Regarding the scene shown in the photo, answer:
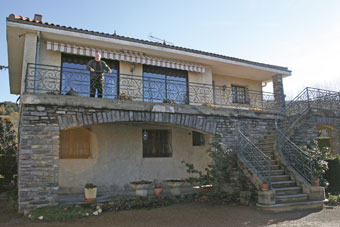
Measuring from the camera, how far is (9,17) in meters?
8.22

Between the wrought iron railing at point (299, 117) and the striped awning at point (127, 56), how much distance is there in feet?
13.6

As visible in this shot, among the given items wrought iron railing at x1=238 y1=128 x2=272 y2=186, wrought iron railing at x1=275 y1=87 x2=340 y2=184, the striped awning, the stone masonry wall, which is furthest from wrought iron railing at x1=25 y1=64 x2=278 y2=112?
wrought iron railing at x1=238 y1=128 x2=272 y2=186

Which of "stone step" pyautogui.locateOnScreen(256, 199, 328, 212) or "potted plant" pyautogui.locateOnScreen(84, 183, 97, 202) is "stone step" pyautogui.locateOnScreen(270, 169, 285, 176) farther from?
"potted plant" pyautogui.locateOnScreen(84, 183, 97, 202)

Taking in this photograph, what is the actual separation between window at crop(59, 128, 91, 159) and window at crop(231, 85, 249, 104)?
784 centimetres

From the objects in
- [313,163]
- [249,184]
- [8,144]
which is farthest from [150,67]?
[8,144]

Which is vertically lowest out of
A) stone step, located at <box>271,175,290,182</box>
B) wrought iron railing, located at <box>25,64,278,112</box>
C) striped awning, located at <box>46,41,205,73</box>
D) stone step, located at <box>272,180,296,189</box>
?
stone step, located at <box>272,180,296,189</box>

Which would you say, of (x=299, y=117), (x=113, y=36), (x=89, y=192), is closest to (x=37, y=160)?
(x=89, y=192)

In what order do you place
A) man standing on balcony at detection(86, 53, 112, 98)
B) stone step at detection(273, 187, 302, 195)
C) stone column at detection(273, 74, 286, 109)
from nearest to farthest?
stone step at detection(273, 187, 302, 195), man standing on balcony at detection(86, 53, 112, 98), stone column at detection(273, 74, 286, 109)

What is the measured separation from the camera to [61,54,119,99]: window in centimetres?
920

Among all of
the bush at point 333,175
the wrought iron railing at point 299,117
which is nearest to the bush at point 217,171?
→ the wrought iron railing at point 299,117

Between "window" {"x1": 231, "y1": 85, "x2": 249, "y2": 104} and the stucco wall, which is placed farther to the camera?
"window" {"x1": 231, "y1": 85, "x2": 249, "y2": 104}

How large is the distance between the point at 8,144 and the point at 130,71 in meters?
9.34

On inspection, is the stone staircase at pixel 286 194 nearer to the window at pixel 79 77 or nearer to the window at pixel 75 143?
the window at pixel 79 77

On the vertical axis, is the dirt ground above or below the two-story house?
below
